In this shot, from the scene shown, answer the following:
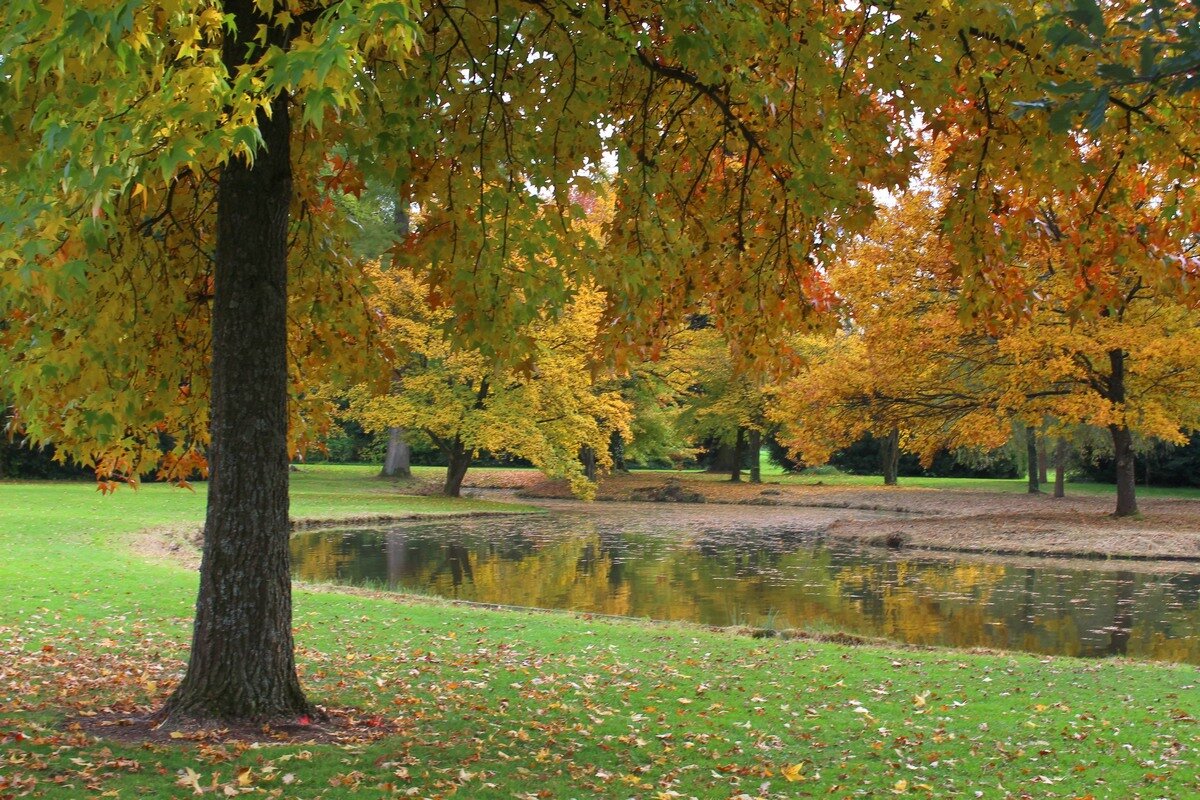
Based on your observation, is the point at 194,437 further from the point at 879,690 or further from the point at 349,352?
the point at 879,690

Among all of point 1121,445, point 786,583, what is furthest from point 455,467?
point 1121,445

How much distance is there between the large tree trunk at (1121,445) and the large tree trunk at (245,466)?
68.8 feet

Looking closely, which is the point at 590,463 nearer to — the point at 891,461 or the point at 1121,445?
the point at 891,461

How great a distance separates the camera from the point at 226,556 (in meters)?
5.84

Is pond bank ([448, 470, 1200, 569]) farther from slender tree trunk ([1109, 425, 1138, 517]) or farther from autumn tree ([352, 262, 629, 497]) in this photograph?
autumn tree ([352, 262, 629, 497])

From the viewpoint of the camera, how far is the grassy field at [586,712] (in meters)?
5.23

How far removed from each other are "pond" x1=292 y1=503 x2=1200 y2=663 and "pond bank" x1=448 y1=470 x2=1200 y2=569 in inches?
41.5

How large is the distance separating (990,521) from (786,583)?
947 centimetres

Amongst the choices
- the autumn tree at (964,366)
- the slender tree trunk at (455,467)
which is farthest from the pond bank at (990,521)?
the slender tree trunk at (455,467)

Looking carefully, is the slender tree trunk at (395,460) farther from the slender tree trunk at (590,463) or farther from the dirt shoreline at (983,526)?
the slender tree trunk at (590,463)

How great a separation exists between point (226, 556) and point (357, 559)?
1348 centimetres

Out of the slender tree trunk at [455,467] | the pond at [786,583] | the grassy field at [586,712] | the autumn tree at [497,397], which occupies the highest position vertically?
the autumn tree at [497,397]

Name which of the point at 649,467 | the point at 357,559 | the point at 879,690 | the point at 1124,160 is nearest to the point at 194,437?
the point at 879,690

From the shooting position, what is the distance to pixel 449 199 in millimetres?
6836
